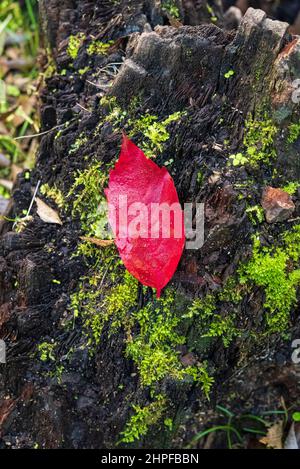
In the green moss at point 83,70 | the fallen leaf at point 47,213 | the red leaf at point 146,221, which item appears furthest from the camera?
the green moss at point 83,70

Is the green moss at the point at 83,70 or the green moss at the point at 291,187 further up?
the green moss at the point at 83,70

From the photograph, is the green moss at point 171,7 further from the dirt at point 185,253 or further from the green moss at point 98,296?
the green moss at point 98,296

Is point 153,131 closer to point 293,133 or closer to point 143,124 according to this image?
point 143,124

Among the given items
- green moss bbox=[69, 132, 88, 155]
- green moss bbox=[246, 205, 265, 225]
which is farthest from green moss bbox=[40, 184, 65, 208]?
green moss bbox=[246, 205, 265, 225]

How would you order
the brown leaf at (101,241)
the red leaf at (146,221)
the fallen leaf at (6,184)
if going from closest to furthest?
the red leaf at (146,221) → the brown leaf at (101,241) → the fallen leaf at (6,184)
